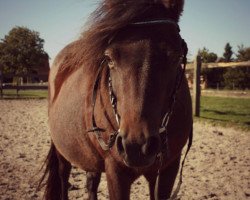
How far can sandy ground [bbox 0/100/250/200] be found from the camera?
344 cm

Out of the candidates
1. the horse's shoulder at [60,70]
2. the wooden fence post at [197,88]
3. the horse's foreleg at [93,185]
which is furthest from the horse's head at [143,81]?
the wooden fence post at [197,88]

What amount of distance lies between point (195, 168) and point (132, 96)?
3.08 metres

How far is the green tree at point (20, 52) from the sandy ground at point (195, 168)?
4612 cm

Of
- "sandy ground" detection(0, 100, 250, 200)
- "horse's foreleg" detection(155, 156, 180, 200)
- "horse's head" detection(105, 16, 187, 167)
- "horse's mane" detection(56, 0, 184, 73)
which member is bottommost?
"sandy ground" detection(0, 100, 250, 200)

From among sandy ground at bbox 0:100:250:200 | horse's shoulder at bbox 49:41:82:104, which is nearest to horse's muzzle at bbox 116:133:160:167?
horse's shoulder at bbox 49:41:82:104

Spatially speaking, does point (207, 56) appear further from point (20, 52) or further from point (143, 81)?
point (143, 81)

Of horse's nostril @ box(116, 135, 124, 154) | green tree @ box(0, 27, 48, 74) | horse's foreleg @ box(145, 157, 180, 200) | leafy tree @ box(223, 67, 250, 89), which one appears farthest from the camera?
green tree @ box(0, 27, 48, 74)

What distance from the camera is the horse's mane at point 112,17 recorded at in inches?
66.9

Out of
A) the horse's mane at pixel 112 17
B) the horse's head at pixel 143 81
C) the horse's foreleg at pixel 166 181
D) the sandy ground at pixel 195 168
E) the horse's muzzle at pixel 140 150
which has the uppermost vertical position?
the horse's mane at pixel 112 17

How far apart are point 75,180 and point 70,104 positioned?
1728 mm

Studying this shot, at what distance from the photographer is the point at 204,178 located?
3822mm

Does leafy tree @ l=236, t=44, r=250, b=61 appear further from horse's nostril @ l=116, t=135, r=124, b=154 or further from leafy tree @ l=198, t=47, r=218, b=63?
horse's nostril @ l=116, t=135, r=124, b=154

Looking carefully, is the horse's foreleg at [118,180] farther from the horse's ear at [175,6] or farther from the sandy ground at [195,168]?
the sandy ground at [195,168]

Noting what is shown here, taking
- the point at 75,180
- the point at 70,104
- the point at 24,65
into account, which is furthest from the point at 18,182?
the point at 24,65
